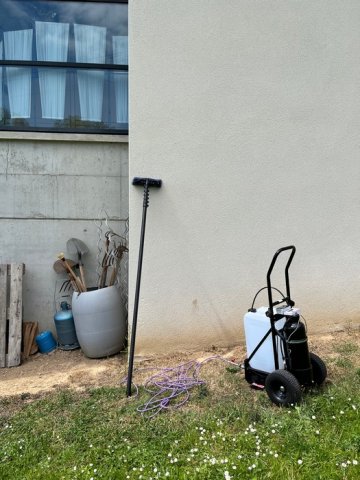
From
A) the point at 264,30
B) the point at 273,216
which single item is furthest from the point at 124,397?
the point at 264,30

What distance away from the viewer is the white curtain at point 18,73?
169 inches

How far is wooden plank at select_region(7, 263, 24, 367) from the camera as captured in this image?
3.76m

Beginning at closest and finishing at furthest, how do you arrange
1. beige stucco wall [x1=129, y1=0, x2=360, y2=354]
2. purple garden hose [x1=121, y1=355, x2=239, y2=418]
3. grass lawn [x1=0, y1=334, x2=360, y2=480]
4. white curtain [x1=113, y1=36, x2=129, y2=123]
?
1. grass lawn [x1=0, y1=334, x2=360, y2=480]
2. purple garden hose [x1=121, y1=355, x2=239, y2=418]
3. beige stucco wall [x1=129, y1=0, x2=360, y2=354]
4. white curtain [x1=113, y1=36, x2=129, y2=123]

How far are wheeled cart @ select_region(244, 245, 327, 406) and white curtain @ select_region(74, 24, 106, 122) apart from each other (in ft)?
9.65

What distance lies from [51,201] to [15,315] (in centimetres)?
127

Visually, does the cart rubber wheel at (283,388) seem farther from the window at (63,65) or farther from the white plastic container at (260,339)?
the window at (63,65)

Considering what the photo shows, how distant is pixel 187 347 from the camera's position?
11.9 feet

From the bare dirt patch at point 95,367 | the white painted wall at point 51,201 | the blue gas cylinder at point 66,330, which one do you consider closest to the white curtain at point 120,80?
the white painted wall at point 51,201

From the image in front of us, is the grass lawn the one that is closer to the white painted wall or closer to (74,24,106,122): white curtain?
the white painted wall

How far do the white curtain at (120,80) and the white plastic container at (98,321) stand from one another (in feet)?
6.78

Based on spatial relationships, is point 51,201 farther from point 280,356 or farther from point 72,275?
point 280,356

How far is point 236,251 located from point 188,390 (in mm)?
1367

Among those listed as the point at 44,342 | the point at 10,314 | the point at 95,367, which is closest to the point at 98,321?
the point at 95,367

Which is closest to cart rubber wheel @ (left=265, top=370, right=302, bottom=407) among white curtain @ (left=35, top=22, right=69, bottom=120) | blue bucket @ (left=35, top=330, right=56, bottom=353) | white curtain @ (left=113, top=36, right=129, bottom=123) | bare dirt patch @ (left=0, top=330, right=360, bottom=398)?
bare dirt patch @ (left=0, top=330, right=360, bottom=398)
